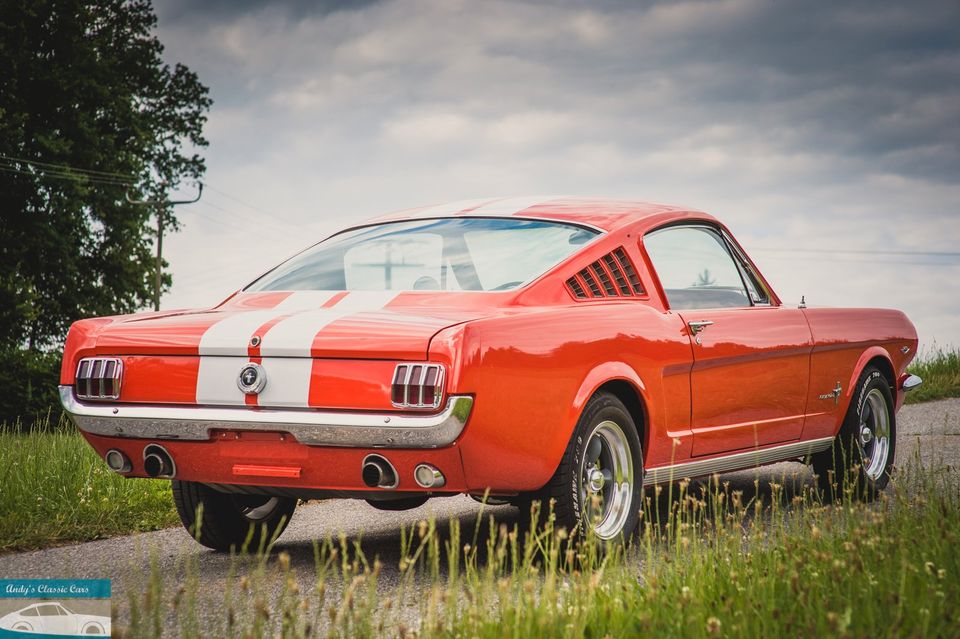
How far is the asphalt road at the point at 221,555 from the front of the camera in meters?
4.36

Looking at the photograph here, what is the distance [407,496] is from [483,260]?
1130 millimetres

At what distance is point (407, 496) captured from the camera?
4215mm

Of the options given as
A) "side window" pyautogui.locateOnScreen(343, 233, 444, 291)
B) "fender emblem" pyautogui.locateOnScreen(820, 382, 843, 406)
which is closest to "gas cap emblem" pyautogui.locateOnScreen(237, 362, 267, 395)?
"side window" pyautogui.locateOnScreen(343, 233, 444, 291)

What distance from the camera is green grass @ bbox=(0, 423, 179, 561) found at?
5.55 m

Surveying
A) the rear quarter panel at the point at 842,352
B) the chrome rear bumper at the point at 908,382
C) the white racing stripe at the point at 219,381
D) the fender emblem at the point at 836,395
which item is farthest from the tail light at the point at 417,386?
the chrome rear bumper at the point at 908,382

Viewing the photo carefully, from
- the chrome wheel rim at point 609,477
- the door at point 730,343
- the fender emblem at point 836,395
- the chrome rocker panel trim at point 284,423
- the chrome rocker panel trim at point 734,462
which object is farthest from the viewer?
the fender emblem at point 836,395

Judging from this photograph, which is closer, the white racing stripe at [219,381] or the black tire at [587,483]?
the white racing stripe at [219,381]

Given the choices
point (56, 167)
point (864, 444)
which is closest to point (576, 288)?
point (864, 444)

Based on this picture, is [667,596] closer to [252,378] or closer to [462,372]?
[462,372]

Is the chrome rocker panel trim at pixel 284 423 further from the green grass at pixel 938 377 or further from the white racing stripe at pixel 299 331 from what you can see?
the green grass at pixel 938 377

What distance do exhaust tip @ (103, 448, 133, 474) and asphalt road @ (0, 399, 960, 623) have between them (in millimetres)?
339

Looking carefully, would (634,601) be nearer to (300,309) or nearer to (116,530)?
(300,309)

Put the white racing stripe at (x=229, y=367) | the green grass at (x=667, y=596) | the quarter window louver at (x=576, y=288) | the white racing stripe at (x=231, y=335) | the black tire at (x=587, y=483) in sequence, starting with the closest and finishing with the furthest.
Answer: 1. the green grass at (x=667, y=596)
2. the white racing stripe at (x=229, y=367)
3. the white racing stripe at (x=231, y=335)
4. the black tire at (x=587, y=483)
5. the quarter window louver at (x=576, y=288)
